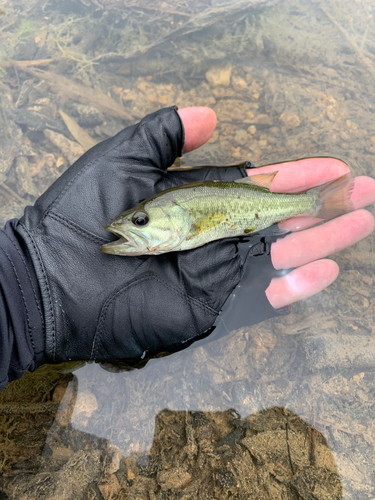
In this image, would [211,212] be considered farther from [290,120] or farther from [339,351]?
[290,120]

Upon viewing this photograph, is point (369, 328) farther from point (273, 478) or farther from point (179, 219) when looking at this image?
point (179, 219)

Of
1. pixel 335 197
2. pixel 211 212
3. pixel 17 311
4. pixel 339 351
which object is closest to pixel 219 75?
pixel 335 197

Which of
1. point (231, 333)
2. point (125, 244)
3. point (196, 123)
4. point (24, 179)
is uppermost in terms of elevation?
point (196, 123)

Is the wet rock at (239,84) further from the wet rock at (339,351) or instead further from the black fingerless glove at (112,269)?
the wet rock at (339,351)

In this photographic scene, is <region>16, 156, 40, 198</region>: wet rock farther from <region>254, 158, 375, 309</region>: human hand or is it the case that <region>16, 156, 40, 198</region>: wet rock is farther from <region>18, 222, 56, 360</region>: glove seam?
<region>254, 158, 375, 309</region>: human hand

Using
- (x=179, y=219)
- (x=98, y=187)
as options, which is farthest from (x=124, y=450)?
(x=98, y=187)
